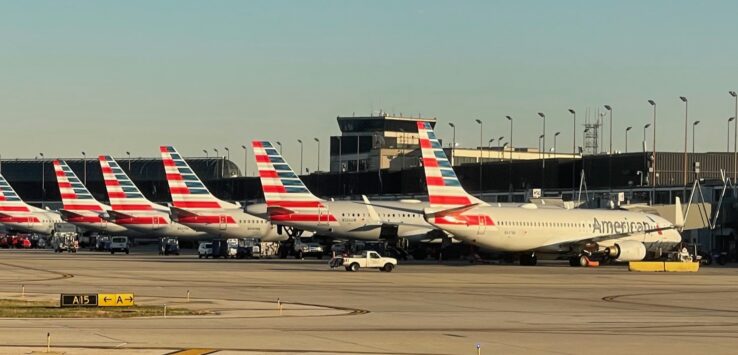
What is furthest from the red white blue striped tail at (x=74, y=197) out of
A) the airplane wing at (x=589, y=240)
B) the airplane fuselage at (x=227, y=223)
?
the airplane wing at (x=589, y=240)

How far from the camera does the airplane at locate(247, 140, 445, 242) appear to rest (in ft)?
304

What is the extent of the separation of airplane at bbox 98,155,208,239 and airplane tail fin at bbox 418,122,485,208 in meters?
40.1

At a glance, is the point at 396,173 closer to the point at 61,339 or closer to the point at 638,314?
the point at 638,314

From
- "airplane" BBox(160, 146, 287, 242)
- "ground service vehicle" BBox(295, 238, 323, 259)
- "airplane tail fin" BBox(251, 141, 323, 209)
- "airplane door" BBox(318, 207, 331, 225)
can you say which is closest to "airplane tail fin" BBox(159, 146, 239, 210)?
"airplane" BBox(160, 146, 287, 242)

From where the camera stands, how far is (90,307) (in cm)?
4022

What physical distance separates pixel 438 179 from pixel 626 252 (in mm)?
15867

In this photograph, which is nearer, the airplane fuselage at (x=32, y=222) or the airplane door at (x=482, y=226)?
the airplane door at (x=482, y=226)

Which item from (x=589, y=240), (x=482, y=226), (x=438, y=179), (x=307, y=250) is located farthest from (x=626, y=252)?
(x=307, y=250)

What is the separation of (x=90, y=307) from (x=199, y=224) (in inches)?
2521

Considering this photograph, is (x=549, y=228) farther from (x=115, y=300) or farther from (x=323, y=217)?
(x=115, y=300)

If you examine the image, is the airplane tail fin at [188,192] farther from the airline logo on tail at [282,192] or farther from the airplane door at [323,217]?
the airplane door at [323,217]

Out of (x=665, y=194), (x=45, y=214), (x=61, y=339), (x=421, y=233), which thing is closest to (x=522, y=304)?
(x=61, y=339)

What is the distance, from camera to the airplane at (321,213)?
9256 cm

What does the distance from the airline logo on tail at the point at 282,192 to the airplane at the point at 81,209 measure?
3500 centimetres
